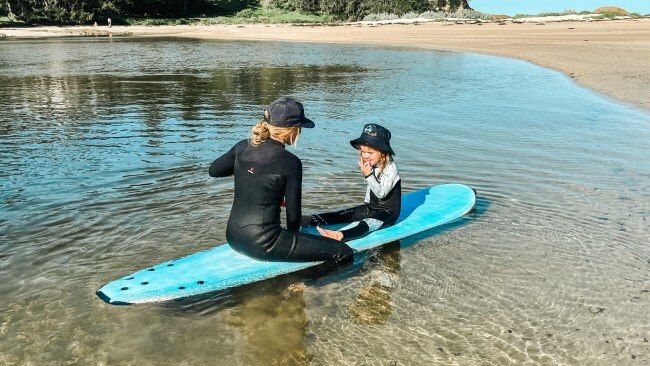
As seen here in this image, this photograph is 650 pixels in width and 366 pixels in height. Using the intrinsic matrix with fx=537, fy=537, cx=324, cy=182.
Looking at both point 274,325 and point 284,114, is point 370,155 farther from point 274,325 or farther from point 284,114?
point 274,325

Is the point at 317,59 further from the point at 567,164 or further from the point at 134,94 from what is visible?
the point at 567,164

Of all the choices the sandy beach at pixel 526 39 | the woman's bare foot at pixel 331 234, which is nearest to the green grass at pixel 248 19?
the sandy beach at pixel 526 39

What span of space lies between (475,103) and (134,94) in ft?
37.6

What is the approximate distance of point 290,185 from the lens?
16.9 ft

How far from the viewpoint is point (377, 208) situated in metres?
6.88

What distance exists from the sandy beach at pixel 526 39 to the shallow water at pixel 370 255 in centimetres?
647

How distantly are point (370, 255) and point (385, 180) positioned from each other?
3.13 feet

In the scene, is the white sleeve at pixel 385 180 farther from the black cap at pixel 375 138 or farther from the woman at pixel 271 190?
the woman at pixel 271 190

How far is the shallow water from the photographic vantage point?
4.76 meters

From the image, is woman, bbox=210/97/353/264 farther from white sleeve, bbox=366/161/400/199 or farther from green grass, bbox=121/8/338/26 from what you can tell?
green grass, bbox=121/8/338/26

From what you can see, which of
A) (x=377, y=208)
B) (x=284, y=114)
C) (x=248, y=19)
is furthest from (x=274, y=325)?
(x=248, y=19)

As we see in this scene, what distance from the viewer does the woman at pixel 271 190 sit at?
5.06 m

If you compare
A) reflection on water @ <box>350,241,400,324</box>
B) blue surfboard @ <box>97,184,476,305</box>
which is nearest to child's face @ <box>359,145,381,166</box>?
blue surfboard @ <box>97,184,476,305</box>

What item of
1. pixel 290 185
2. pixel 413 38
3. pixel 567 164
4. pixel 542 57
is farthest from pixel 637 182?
pixel 413 38
